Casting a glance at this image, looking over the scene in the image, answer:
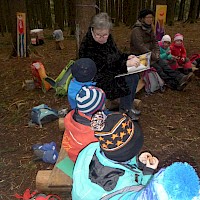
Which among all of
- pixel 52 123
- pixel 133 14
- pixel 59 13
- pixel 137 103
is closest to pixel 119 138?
pixel 52 123

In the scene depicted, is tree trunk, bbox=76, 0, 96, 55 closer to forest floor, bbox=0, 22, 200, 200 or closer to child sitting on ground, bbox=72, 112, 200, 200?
forest floor, bbox=0, 22, 200, 200

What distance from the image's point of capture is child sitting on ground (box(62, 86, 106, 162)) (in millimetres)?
2168

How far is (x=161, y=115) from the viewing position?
13.7 feet

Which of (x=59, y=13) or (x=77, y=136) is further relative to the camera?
(x=59, y=13)

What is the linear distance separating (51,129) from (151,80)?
1.94m

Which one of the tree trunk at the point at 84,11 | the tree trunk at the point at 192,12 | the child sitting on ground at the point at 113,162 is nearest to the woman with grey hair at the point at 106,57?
the tree trunk at the point at 84,11

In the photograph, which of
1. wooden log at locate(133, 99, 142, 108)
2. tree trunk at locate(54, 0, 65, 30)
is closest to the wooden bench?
wooden log at locate(133, 99, 142, 108)

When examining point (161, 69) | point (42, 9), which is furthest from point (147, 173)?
point (42, 9)

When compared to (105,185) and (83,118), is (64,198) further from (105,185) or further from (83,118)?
(105,185)

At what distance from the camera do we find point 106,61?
324cm

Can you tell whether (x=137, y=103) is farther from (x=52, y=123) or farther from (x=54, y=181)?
(x=54, y=181)

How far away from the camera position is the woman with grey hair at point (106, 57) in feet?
9.68

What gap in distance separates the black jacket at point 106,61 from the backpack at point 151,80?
143 centimetres

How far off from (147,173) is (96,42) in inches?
75.0
